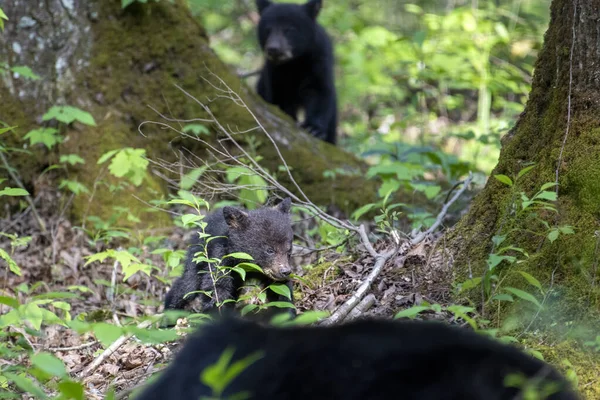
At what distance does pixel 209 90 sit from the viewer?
7633 mm

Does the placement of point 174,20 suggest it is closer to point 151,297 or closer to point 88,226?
point 88,226

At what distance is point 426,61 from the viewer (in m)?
12.3

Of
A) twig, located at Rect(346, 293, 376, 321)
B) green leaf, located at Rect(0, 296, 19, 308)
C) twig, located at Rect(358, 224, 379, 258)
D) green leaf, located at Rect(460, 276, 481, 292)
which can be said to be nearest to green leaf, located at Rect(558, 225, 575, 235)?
green leaf, located at Rect(460, 276, 481, 292)

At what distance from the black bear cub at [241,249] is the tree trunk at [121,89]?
6.65ft

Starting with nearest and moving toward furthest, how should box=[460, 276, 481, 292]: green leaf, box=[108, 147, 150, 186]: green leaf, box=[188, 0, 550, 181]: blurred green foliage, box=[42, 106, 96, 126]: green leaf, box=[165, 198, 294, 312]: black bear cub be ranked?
box=[460, 276, 481, 292]: green leaf → box=[165, 198, 294, 312]: black bear cub → box=[108, 147, 150, 186]: green leaf → box=[42, 106, 96, 126]: green leaf → box=[188, 0, 550, 181]: blurred green foliage

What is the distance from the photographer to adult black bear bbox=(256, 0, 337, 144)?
1031 cm

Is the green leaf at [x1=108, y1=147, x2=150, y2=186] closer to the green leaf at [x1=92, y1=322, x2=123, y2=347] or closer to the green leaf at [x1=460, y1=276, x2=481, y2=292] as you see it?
the green leaf at [x1=460, y1=276, x2=481, y2=292]

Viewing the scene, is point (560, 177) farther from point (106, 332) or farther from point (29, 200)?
point (29, 200)

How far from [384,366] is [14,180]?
219 inches

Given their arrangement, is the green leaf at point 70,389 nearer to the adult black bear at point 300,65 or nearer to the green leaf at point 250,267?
the green leaf at point 250,267

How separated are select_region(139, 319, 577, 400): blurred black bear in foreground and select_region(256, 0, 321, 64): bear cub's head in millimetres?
8328

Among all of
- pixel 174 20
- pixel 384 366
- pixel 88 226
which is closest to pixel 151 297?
pixel 88 226

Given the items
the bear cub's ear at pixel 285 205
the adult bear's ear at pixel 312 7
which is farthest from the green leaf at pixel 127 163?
the adult bear's ear at pixel 312 7

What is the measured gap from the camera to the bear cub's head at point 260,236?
5.04 metres
